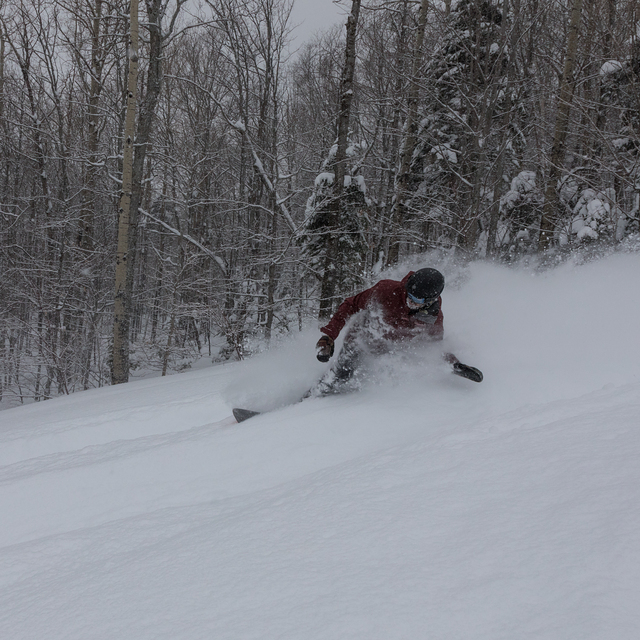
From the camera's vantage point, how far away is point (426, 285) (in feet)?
11.7

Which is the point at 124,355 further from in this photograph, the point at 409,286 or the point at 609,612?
the point at 609,612

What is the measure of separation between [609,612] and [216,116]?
1730 cm

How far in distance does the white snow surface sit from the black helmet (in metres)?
0.71

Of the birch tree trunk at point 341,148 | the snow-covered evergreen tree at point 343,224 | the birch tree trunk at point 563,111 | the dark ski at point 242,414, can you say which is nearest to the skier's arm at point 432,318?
the dark ski at point 242,414

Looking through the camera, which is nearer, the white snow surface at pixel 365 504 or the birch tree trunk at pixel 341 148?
the white snow surface at pixel 365 504

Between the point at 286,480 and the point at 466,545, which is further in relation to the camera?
the point at 286,480

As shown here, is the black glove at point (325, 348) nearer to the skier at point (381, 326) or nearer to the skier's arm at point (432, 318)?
the skier at point (381, 326)

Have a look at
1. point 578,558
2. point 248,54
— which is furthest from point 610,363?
point 248,54

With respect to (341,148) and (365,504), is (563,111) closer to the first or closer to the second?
(341,148)

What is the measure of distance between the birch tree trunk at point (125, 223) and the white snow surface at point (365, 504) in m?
4.47

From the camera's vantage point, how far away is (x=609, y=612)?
51.3 inches

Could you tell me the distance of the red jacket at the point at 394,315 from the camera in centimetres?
386

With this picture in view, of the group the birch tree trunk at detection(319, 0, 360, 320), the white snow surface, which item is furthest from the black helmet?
the birch tree trunk at detection(319, 0, 360, 320)

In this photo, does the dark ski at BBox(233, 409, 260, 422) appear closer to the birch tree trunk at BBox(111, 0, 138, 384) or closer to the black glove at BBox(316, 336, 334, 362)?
the black glove at BBox(316, 336, 334, 362)
